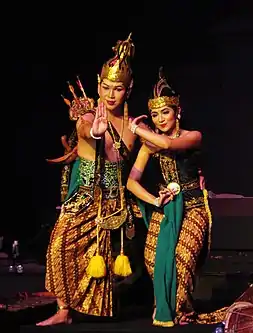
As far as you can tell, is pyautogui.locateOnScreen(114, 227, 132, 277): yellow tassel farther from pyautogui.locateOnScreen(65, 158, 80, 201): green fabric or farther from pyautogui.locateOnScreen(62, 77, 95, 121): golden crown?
pyautogui.locateOnScreen(62, 77, 95, 121): golden crown

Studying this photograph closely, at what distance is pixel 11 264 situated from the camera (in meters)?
5.29

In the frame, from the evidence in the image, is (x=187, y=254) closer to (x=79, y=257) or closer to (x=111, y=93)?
(x=79, y=257)

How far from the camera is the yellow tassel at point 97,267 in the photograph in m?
3.17

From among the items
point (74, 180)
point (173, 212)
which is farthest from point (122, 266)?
point (74, 180)

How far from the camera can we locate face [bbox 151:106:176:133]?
10.4 ft

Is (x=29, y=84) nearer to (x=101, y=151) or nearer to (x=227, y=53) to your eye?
(x=227, y=53)

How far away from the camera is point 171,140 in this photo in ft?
10.2

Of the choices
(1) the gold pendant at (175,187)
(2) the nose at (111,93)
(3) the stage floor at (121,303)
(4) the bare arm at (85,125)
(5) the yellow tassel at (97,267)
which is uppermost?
(2) the nose at (111,93)

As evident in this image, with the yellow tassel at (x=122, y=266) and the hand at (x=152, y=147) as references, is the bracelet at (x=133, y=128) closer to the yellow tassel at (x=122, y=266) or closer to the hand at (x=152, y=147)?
the hand at (x=152, y=147)

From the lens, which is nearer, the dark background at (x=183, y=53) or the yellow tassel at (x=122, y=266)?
the yellow tassel at (x=122, y=266)

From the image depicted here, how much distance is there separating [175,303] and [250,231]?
170 cm

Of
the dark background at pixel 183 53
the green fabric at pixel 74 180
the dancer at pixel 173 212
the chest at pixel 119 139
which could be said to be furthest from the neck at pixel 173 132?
the dark background at pixel 183 53

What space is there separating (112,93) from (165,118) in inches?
11.1

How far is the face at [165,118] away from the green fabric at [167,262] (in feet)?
0.98
